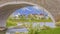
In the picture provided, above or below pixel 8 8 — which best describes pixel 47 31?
below

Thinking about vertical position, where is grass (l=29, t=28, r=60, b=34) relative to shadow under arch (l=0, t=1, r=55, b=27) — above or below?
below

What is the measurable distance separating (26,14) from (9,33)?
45 centimetres

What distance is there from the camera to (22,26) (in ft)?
8.86

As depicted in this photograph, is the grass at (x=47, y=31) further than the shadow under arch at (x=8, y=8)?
No

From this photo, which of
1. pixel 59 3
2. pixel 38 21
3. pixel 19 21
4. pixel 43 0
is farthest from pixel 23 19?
pixel 59 3

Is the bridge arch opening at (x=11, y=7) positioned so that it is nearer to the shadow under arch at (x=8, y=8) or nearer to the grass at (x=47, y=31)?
the shadow under arch at (x=8, y=8)

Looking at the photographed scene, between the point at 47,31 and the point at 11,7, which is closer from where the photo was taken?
the point at 47,31

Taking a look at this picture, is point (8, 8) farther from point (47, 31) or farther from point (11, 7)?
point (47, 31)

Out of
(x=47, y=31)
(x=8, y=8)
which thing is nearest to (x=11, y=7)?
(x=8, y=8)

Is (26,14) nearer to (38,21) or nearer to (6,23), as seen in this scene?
(38,21)

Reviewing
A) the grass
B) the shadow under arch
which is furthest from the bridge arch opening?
the grass

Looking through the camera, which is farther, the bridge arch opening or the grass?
→ the bridge arch opening

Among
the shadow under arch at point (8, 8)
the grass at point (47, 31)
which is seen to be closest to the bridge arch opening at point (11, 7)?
the shadow under arch at point (8, 8)

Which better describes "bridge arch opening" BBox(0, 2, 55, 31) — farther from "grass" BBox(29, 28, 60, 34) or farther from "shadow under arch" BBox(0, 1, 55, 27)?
"grass" BBox(29, 28, 60, 34)
